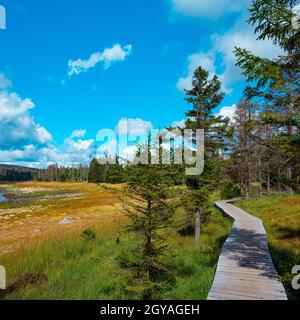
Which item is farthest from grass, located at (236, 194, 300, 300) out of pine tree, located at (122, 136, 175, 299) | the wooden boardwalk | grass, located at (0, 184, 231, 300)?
pine tree, located at (122, 136, 175, 299)

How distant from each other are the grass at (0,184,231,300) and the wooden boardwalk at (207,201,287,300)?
35.2 inches

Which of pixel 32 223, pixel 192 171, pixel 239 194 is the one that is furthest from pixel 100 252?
pixel 239 194

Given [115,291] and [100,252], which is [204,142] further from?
[115,291]

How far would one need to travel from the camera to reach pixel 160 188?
773 cm

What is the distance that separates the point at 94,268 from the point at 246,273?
6572mm

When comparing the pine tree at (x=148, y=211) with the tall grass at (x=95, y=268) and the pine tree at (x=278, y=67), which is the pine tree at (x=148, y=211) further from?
the pine tree at (x=278, y=67)

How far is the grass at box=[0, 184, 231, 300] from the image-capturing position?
26.5ft

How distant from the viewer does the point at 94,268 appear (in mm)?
10930

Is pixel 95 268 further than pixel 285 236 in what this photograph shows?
No

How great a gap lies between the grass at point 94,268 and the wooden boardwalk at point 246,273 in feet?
2.93

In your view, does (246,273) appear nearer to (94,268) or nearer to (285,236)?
(285,236)

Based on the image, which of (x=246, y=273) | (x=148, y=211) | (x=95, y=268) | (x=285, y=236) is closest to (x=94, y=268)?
(x=95, y=268)

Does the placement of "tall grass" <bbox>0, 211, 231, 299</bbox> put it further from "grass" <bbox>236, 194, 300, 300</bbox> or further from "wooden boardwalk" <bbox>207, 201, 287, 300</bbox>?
"grass" <bbox>236, 194, 300, 300</bbox>
